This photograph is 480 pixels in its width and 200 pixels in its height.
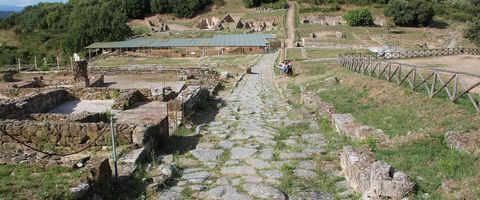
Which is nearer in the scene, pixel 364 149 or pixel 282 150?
pixel 364 149

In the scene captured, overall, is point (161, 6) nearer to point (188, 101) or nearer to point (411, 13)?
point (411, 13)

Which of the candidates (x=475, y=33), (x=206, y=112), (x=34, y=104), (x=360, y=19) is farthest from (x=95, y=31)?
(x=206, y=112)

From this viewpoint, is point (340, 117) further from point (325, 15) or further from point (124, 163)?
point (325, 15)

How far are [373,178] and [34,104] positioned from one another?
1316 centimetres

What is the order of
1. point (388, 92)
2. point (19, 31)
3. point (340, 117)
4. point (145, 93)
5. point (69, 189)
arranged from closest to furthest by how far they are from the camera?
point (69, 189) → point (340, 117) → point (388, 92) → point (145, 93) → point (19, 31)

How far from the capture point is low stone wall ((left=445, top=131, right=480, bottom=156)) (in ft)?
24.3

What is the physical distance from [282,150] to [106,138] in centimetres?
391

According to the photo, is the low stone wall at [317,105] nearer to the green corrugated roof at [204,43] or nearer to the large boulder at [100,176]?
the large boulder at [100,176]

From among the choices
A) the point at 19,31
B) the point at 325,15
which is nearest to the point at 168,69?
the point at 325,15

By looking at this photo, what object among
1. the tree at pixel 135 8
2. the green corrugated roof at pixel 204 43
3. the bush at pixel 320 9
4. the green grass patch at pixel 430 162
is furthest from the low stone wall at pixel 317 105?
the tree at pixel 135 8

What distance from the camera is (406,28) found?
69562mm

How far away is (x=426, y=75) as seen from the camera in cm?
2091

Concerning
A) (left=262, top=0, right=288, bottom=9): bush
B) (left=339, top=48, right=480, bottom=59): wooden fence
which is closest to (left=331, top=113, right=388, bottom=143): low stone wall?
(left=339, top=48, right=480, bottom=59): wooden fence

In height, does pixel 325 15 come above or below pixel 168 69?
above
